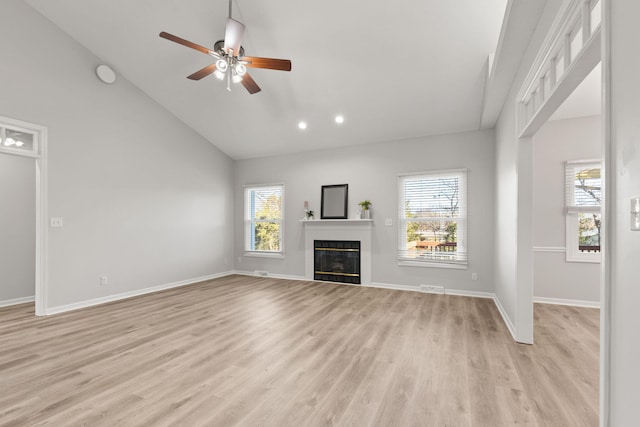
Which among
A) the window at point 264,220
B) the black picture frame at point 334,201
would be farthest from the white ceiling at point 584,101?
the window at point 264,220

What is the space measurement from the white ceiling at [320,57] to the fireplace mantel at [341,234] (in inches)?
63.4

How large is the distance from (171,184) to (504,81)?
547 cm

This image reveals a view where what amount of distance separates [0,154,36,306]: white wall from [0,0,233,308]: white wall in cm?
129

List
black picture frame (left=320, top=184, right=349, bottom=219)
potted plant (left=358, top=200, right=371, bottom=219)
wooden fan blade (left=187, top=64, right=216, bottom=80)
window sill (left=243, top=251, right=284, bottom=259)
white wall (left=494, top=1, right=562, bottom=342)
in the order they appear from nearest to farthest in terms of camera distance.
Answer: white wall (left=494, top=1, right=562, bottom=342)
wooden fan blade (left=187, top=64, right=216, bottom=80)
potted plant (left=358, top=200, right=371, bottom=219)
black picture frame (left=320, top=184, right=349, bottom=219)
window sill (left=243, top=251, right=284, bottom=259)

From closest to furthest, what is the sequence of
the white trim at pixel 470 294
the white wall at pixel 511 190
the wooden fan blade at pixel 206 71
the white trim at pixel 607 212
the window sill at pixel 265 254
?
the white trim at pixel 607 212
the white wall at pixel 511 190
the wooden fan blade at pixel 206 71
the white trim at pixel 470 294
the window sill at pixel 265 254

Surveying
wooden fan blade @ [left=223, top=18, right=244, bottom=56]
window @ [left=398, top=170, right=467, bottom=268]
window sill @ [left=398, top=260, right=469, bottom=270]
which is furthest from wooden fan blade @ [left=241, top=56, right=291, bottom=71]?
window sill @ [left=398, top=260, right=469, bottom=270]

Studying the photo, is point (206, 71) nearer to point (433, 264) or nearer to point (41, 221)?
point (41, 221)

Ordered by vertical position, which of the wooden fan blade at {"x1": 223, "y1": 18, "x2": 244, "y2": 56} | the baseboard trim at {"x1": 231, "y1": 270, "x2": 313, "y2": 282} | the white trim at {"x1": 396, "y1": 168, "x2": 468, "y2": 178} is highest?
the wooden fan blade at {"x1": 223, "y1": 18, "x2": 244, "y2": 56}

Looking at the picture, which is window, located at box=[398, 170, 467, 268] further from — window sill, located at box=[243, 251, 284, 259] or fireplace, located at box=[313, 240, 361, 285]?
window sill, located at box=[243, 251, 284, 259]

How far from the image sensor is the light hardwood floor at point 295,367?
188 centimetres

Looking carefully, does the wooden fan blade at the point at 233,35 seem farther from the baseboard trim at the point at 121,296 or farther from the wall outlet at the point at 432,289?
the wall outlet at the point at 432,289

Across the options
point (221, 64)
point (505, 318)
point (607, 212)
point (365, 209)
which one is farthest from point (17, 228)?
point (505, 318)

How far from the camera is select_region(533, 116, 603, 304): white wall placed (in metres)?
4.32

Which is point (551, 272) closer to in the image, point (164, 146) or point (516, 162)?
point (516, 162)
